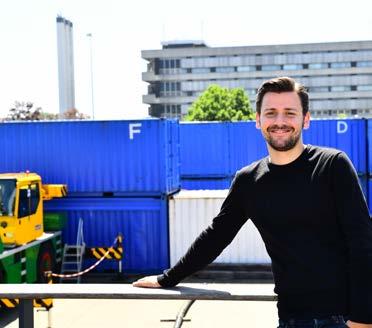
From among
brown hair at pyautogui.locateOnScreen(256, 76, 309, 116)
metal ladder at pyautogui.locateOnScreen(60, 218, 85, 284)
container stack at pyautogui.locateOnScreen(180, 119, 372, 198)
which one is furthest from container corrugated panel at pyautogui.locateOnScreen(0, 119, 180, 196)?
brown hair at pyautogui.locateOnScreen(256, 76, 309, 116)

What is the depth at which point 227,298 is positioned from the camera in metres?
2.78

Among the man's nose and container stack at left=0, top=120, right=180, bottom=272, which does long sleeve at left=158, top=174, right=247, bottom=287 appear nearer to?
the man's nose

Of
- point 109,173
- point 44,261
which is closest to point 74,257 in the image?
point 44,261

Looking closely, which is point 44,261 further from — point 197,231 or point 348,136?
point 348,136

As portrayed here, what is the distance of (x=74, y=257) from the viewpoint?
1384cm

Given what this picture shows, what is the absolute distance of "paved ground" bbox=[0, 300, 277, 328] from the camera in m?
10.1

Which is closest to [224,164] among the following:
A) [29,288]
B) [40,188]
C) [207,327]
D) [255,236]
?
[255,236]

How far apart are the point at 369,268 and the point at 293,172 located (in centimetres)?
49

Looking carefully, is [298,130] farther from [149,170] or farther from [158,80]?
[158,80]

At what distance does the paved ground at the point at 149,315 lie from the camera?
33.2 ft

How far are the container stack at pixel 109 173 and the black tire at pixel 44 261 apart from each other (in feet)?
4.60

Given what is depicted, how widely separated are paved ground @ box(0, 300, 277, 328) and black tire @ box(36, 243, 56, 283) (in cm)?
66

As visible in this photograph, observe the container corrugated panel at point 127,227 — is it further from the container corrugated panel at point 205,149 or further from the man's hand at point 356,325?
the man's hand at point 356,325

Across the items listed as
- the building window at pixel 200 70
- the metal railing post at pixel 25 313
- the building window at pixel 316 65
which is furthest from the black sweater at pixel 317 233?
the building window at pixel 316 65
